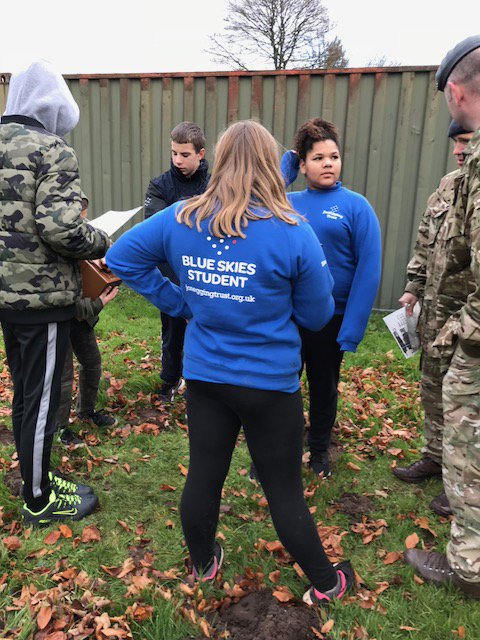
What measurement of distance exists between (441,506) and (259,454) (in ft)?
5.59

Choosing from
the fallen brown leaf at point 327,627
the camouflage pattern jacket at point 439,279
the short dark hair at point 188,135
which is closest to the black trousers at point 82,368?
the short dark hair at point 188,135

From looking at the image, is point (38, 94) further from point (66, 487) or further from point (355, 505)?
point (355, 505)

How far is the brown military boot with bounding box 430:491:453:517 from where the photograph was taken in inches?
126

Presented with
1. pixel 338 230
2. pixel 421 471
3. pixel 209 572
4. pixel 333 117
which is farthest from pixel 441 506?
pixel 333 117

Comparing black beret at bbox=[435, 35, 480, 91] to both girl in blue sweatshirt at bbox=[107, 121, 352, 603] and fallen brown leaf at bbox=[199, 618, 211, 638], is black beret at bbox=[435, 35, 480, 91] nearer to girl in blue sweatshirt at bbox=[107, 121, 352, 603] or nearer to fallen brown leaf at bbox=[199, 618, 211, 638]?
girl in blue sweatshirt at bbox=[107, 121, 352, 603]

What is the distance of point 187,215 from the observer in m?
2.04

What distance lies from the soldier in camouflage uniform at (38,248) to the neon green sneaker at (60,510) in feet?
0.05

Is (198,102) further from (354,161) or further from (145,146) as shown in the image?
(354,161)

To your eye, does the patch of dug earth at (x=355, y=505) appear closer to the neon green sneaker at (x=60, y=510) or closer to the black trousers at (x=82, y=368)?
the neon green sneaker at (x=60, y=510)

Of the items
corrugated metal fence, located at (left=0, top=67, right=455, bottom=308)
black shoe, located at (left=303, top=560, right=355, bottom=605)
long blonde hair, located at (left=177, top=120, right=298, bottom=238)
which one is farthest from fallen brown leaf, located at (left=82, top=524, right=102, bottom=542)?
corrugated metal fence, located at (left=0, top=67, right=455, bottom=308)

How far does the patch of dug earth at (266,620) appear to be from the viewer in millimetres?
2264

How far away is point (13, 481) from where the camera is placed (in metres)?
3.45

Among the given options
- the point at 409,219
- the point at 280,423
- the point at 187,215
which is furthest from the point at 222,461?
the point at 409,219

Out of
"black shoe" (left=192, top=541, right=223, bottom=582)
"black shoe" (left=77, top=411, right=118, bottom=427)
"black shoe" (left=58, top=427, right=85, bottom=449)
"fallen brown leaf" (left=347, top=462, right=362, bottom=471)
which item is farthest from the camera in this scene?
"black shoe" (left=77, top=411, right=118, bottom=427)
